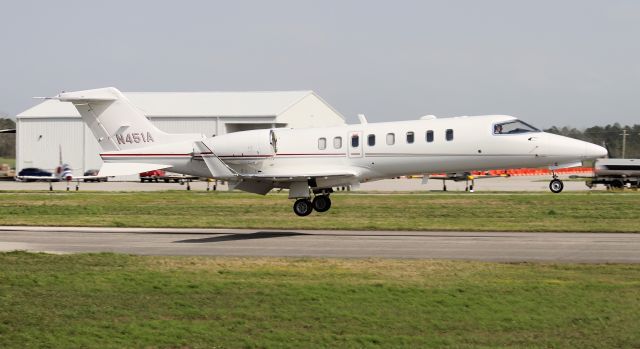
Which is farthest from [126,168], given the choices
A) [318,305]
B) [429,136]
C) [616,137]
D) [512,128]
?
[616,137]

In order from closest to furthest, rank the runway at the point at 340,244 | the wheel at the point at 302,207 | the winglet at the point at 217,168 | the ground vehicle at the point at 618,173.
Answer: the runway at the point at 340,244 → the winglet at the point at 217,168 → the wheel at the point at 302,207 → the ground vehicle at the point at 618,173

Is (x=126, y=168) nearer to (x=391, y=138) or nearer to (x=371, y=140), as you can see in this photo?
(x=371, y=140)

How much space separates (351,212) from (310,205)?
798 cm

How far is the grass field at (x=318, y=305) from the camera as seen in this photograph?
14578mm

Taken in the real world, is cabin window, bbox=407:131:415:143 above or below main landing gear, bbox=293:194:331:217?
above

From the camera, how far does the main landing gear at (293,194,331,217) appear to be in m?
33.1

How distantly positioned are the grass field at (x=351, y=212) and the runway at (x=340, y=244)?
9.30ft

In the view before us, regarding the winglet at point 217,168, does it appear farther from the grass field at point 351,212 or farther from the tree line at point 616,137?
the tree line at point 616,137

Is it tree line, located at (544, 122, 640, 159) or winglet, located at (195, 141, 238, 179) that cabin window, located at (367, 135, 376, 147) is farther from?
tree line, located at (544, 122, 640, 159)

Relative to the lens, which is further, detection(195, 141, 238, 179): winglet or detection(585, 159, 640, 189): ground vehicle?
detection(585, 159, 640, 189): ground vehicle

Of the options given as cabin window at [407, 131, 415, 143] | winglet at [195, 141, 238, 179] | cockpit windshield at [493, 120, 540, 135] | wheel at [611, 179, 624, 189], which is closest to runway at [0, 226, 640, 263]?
winglet at [195, 141, 238, 179]

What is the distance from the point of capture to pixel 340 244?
2770 centimetres

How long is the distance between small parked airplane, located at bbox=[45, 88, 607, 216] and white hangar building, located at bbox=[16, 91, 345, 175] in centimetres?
5162

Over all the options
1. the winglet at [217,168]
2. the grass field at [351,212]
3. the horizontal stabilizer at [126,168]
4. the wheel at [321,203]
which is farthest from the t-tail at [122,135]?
the wheel at [321,203]
